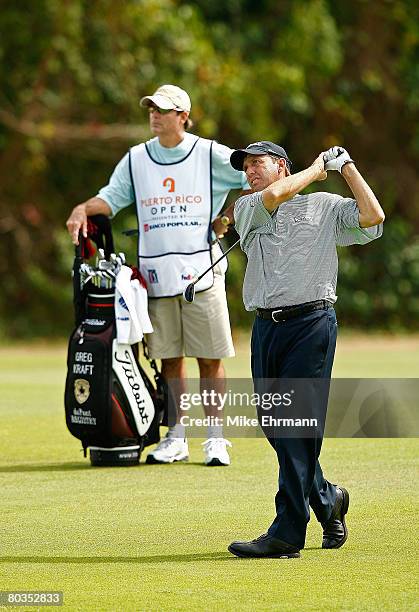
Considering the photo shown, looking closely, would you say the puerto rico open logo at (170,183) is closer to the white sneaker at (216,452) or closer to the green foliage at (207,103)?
the white sneaker at (216,452)

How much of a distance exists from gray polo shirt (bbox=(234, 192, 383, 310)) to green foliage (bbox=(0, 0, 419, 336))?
1564 cm

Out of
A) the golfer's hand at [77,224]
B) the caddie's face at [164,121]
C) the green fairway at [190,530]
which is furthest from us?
the caddie's face at [164,121]

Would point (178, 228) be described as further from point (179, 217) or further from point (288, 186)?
point (288, 186)

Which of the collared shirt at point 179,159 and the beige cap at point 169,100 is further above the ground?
the beige cap at point 169,100

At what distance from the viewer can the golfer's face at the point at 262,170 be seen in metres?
6.40

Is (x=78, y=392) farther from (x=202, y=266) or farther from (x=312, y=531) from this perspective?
(x=312, y=531)

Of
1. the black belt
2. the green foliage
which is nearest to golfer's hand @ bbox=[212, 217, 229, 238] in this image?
the black belt

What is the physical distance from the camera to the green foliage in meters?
22.4

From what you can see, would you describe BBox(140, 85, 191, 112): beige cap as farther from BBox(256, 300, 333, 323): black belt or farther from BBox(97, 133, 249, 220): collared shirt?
BBox(256, 300, 333, 323): black belt

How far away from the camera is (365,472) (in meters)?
8.77

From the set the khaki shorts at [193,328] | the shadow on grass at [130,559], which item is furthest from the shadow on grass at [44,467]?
the shadow on grass at [130,559]

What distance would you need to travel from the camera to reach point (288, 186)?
6125mm

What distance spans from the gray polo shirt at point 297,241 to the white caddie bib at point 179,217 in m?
3.02

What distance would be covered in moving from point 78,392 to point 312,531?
259cm
